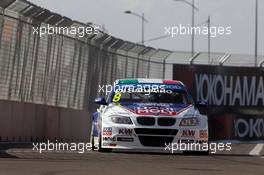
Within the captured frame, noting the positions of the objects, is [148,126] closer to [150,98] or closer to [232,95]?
[150,98]

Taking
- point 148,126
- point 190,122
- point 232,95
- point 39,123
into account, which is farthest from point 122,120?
point 232,95

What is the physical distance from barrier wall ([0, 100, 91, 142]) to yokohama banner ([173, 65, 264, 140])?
558 inches

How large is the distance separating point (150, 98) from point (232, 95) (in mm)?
30024

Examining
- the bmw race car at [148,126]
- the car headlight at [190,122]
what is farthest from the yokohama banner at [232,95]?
the car headlight at [190,122]

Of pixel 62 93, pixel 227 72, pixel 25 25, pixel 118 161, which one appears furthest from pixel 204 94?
pixel 118 161

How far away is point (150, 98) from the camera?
17969 mm

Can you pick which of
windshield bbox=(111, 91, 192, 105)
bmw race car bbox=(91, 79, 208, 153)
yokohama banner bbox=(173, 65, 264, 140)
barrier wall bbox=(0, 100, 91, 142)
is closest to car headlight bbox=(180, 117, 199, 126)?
bmw race car bbox=(91, 79, 208, 153)

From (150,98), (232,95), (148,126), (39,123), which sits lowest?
(148,126)

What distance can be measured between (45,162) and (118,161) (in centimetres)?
135

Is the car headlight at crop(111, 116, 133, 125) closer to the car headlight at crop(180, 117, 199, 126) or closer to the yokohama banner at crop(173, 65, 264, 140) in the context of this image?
the car headlight at crop(180, 117, 199, 126)

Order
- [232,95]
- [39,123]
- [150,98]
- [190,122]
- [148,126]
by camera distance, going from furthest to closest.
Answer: [232,95] → [39,123] → [150,98] → [190,122] → [148,126]

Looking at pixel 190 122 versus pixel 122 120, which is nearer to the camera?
pixel 122 120

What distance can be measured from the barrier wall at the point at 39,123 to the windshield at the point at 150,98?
6.56 metres

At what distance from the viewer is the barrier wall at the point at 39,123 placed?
2442cm
